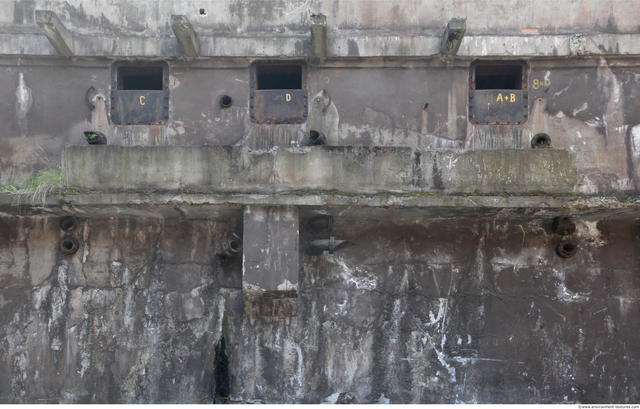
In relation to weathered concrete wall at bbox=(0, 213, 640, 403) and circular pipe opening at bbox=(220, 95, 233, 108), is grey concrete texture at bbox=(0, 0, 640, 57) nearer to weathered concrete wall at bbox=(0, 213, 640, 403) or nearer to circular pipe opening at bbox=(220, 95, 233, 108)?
circular pipe opening at bbox=(220, 95, 233, 108)

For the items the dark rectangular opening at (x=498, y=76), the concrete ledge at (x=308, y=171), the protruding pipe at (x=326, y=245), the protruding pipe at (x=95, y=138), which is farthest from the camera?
the dark rectangular opening at (x=498, y=76)

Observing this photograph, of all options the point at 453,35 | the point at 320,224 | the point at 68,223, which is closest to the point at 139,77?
the point at 68,223

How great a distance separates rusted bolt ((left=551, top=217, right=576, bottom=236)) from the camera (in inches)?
243

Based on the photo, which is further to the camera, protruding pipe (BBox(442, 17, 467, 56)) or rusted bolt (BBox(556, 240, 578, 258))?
rusted bolt (BBox(556, 240, 578, 258))

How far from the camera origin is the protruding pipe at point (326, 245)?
19.2 feet

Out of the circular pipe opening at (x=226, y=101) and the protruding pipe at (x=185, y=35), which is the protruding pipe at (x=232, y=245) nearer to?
the circular pipe opening at (x=226, y=101)

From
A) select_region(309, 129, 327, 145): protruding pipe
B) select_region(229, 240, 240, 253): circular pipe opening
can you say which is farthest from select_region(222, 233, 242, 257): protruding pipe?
select_region(309, 129, 327, 145): protruding pipe

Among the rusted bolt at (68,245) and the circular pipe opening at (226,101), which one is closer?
the rusted bolt at (68,245)

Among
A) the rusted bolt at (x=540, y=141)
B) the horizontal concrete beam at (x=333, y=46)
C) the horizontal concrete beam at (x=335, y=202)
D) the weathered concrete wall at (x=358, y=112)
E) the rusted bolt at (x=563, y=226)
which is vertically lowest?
the rusted bolt at (x=563, y=226)

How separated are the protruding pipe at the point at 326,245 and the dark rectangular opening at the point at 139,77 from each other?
3449 mm

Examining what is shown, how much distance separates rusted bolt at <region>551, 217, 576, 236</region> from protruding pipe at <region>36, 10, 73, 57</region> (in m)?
7.23

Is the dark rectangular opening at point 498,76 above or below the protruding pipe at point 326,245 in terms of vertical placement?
→ above

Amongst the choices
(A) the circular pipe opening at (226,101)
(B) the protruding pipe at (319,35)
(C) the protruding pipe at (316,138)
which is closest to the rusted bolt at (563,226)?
(C) the protruding pipe at (316,138)

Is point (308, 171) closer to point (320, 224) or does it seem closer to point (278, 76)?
point (320, 224)
